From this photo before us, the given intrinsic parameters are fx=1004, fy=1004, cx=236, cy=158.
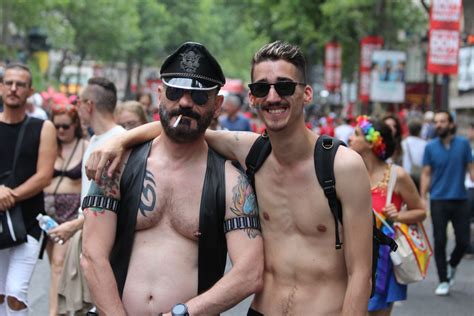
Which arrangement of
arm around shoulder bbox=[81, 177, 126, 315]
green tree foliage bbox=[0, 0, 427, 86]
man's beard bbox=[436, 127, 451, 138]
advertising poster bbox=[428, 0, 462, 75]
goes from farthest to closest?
green tree foliage bbox=[0, 0, 427, 86], advertising poster bbox=[428, 0, 462, 75], man's beard bbox=[436, 127, 451, 138], arm around shoulder bbox=[81, 177, 126, 315]

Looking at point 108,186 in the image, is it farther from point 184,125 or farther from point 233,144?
point 233,144

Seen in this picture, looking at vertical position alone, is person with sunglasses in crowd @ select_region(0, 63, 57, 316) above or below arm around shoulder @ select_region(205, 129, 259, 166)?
below

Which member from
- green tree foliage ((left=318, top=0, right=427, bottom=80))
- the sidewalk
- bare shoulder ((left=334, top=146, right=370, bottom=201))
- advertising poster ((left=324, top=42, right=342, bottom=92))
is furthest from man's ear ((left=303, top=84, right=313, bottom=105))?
advertising poster ((left=324, top=42, right=342, bottom=92))

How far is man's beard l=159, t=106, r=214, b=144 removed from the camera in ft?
14.6

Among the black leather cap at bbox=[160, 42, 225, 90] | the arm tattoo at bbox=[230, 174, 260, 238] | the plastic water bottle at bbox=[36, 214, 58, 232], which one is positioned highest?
the black leather cap at bbox=[160, 42, 225, 90]

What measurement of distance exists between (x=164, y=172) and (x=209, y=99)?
393 mm

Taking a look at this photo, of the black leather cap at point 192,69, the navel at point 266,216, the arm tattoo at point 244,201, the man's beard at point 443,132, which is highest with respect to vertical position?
the black leather cap at point 192,69

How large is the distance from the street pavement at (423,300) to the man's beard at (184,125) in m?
5.12

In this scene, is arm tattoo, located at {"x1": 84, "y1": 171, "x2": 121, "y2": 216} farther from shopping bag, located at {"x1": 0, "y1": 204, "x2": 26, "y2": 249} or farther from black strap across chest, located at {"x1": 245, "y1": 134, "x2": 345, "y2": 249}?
shopping bag, located at {"x1": 0, "y1": 204, "x2": 26, "y2": 249}

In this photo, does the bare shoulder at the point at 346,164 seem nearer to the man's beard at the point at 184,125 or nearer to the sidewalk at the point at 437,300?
the man's beard at the point at 184,125

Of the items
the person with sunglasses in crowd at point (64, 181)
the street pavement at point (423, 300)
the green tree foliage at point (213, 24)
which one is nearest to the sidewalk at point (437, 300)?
the street pavement at point (423, 300)

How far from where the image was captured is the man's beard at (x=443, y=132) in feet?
37.5

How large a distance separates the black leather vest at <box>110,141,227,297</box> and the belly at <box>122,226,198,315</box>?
0.12ft

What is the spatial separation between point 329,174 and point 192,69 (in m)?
0.77
